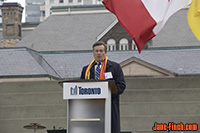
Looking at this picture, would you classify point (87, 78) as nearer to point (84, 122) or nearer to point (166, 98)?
point (84, 122)

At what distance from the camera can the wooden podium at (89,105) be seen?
8391 mm

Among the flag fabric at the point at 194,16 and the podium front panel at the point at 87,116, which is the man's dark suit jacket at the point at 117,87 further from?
the flag fabric at the point at 194,16

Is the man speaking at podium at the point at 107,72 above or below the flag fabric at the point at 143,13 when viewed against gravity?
below

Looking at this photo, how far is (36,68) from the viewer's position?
121ft

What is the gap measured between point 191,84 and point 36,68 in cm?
1621

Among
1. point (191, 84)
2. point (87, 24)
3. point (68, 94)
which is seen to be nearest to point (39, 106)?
→ point (191, 84)

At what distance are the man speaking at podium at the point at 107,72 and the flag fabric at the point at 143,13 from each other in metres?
1.54

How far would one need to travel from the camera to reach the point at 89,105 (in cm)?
848

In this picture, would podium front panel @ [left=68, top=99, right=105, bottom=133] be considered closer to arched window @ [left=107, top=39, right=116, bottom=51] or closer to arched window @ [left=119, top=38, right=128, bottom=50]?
arched window @ [left=107, top=39, right=116, bottom=51]

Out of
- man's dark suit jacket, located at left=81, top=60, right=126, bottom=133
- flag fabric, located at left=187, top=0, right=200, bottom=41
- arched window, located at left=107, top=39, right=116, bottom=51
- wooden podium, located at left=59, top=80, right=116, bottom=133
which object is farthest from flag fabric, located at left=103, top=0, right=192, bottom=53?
arched window, located at left=107, top=39, right=116, bottom=51

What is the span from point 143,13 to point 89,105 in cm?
274

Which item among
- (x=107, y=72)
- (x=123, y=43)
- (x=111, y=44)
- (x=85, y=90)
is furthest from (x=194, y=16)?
(x=123, y=43)

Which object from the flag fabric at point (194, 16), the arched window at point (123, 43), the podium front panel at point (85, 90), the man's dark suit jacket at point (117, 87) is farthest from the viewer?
the arched window at point (123, 43)

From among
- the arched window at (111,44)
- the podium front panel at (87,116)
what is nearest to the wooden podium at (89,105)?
the podium front panel at (87,116)
